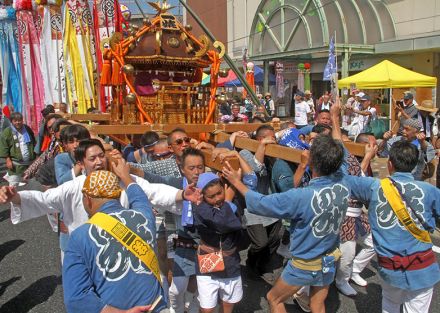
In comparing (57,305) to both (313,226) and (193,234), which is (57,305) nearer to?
(193,234)

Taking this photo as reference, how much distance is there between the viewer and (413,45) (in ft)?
46.5

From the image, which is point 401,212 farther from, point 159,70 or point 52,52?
point 52,52

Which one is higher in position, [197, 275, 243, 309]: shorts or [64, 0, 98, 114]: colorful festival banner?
[64, 0, 98, 114]: colorful festival banner

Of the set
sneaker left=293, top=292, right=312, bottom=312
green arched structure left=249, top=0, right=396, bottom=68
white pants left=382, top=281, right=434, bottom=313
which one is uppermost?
green arched structure left=249, top=0, right=396, bottom=68

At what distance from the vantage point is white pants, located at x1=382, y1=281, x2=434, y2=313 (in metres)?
2.75

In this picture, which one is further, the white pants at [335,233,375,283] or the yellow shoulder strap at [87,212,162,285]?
the white pants at [335,233,375,283]

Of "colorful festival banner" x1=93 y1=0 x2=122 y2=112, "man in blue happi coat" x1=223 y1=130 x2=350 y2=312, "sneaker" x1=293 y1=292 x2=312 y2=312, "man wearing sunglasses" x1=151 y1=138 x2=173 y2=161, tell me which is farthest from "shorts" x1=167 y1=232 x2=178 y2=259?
"colorful festival banner" x1=93 y1=0 x2=122 y2=112

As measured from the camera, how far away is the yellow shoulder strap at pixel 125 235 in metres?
1.96

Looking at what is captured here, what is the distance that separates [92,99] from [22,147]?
3299 mm

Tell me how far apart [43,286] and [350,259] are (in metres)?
3.21

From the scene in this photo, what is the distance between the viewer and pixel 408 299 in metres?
2.79

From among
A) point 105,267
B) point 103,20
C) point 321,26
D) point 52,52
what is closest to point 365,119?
point 103,20

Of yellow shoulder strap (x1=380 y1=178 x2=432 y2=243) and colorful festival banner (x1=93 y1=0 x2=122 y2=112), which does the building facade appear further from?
yellow shoulder strap (x1=380 y1=178 x2=432 y2=243)

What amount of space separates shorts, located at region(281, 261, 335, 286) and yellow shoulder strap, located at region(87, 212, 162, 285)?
1.12 meters
